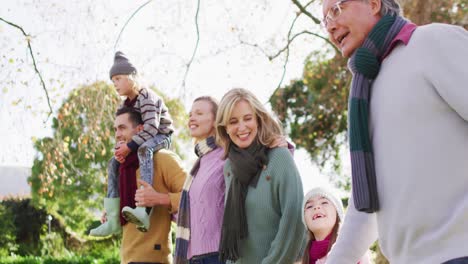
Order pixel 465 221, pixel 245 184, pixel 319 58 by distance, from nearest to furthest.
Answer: pixel 465 221
pixel 245 184
pixel 319 58

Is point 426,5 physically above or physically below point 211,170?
above

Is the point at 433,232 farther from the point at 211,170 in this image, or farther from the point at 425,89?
the point at 211,170

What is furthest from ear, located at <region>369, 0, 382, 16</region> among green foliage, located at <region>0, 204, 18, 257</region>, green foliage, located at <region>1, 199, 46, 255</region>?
green foliage, located at <region>1, 199, 46, 255</region>

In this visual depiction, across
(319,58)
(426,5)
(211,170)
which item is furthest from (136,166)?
(319,58)

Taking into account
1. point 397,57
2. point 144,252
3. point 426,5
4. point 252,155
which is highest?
point 426,5

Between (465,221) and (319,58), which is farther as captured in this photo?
(319,58)

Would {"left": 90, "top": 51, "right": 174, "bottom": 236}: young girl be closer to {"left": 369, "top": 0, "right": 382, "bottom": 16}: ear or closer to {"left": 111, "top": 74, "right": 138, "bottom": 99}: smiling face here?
{"left": 111, "top": 74, "right": 138, "bottom": 99}: smiling face

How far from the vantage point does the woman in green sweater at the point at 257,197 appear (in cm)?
399

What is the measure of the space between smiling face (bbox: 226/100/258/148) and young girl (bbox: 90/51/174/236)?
948mm

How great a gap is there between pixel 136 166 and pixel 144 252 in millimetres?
568

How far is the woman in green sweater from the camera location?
3.99 metres

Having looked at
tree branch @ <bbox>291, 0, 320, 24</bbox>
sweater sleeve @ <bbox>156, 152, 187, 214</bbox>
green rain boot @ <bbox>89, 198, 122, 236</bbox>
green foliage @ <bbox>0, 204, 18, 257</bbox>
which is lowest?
green foliage @ <bbox>0, 204, 18, 257</bbox>

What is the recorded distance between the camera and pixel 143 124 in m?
5.22

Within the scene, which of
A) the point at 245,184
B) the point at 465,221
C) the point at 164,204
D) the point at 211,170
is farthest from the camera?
the point at 164,204
